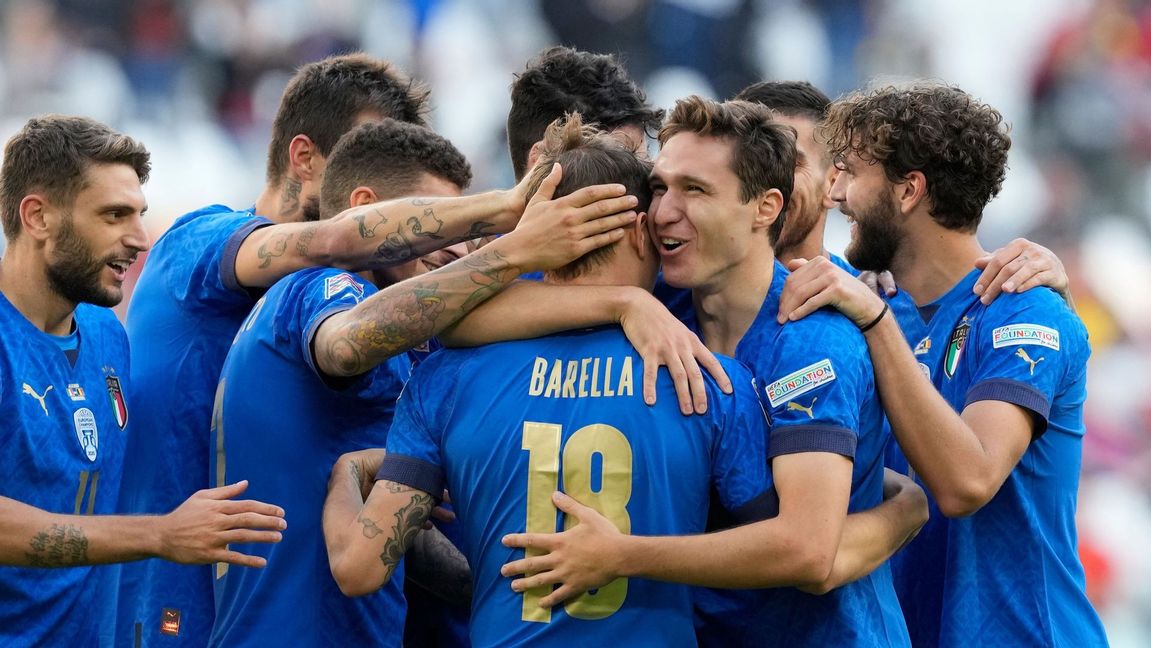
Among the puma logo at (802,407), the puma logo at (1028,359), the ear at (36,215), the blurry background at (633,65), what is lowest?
the puma logo at (802,407)

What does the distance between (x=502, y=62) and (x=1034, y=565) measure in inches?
420

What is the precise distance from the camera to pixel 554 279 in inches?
158

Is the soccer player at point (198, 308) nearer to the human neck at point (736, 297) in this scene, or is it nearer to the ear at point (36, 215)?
the ear at point (36, 215)

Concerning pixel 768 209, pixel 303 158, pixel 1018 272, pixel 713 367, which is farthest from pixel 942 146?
pixel 303 158

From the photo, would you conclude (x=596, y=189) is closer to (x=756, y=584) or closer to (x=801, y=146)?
(x=756, y=584)

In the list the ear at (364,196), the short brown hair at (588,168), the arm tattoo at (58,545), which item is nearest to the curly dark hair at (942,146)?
the short brown hair at (588,168)

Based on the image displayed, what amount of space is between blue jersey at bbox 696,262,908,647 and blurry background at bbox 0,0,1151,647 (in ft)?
28.6

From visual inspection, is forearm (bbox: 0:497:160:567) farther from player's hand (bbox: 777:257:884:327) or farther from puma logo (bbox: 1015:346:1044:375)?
puma logo (bbox: 1015:346:1044:375)

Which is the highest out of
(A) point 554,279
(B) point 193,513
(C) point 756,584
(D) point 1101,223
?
(D) point 1101,223

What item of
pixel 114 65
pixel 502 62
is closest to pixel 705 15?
pixel 502 62

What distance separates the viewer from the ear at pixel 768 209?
13.7 ft

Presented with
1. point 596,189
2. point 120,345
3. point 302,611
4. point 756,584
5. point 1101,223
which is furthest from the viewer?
point 1101,223

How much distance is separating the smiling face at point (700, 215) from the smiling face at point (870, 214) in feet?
3.03

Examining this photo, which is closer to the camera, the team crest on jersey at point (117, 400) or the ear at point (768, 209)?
the ear at point (768, 209)
